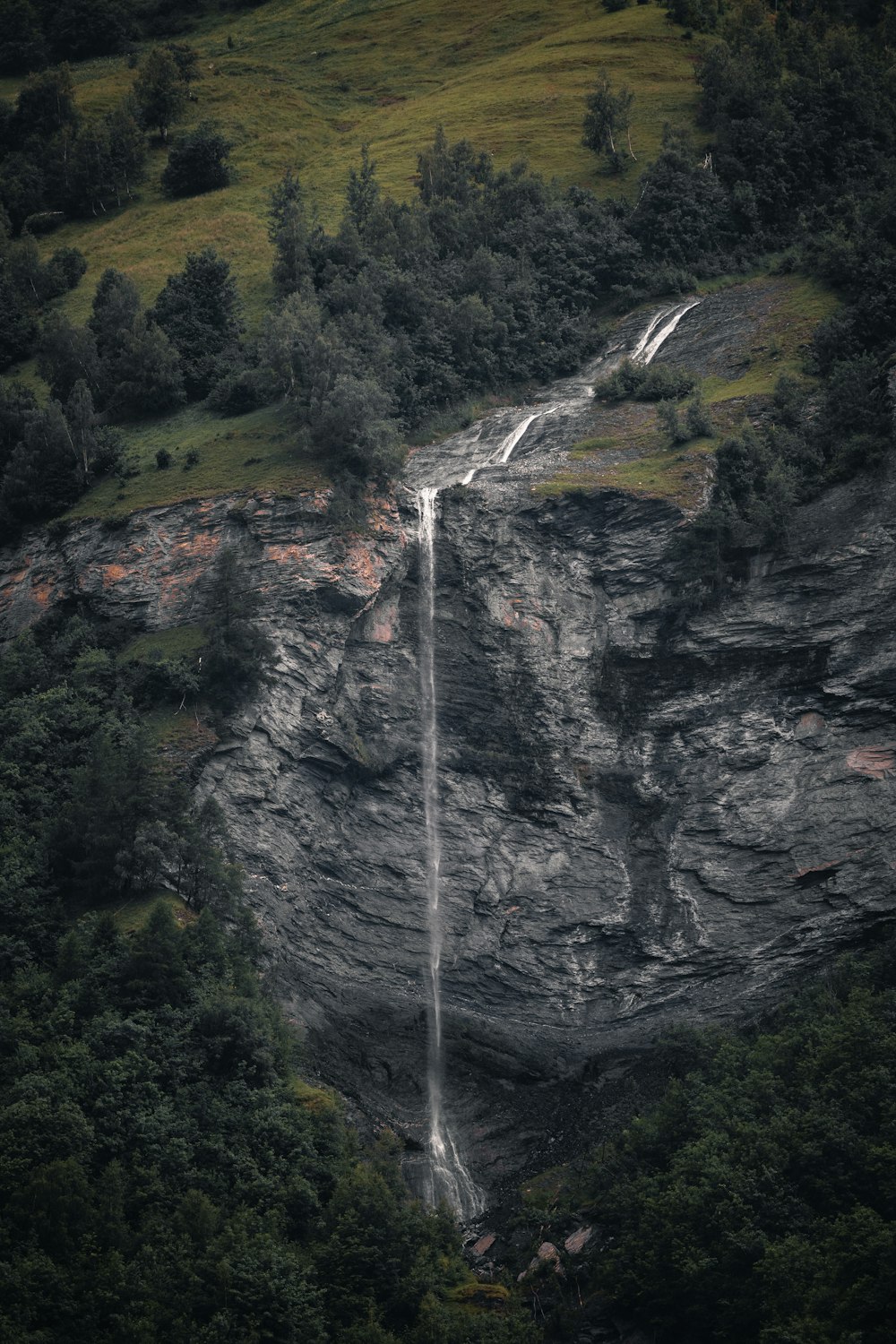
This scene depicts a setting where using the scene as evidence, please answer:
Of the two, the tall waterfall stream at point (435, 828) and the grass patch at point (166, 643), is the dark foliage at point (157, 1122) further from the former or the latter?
the grass patch at point (166, 643)

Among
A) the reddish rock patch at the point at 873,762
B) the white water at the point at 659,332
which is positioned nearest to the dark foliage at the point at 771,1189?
the reddish rock patch at the point at 873,762

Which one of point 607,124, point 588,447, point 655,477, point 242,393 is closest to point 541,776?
point 655,477

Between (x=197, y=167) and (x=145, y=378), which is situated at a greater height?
(x=197, y=167)

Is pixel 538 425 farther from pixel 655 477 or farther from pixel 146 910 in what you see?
pixel 146 910

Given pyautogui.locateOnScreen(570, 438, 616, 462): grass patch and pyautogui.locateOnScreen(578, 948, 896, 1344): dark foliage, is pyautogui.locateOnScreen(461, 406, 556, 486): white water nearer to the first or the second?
pyautogui.locateOnScreen(570, 438, 616, 462): grass patch

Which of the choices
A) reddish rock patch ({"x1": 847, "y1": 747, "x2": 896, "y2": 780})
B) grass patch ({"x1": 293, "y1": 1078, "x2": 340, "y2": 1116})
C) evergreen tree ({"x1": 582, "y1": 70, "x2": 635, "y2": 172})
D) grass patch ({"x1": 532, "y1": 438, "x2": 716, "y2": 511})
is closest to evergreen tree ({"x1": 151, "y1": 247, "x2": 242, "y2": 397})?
grass patch ({"x1": 532, "y1": 438, "x2": 716, "y2": 511})

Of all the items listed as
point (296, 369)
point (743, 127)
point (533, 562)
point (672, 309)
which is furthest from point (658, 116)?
point (533, 562)
